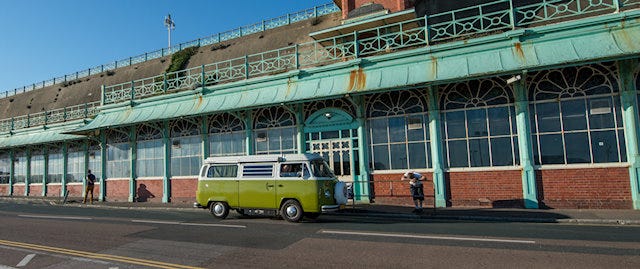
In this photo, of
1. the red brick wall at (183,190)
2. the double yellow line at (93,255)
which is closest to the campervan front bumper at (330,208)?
the double yellow line at (93,255)

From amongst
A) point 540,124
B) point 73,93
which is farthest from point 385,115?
point 73,93

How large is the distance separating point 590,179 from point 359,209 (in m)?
7.27

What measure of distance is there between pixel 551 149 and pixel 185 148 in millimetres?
15915

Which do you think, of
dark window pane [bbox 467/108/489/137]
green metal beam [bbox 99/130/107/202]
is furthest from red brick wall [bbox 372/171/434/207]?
green metal beam [bbox 99/130/107/202]

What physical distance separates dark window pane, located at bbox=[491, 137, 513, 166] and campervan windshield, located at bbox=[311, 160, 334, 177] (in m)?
5.85

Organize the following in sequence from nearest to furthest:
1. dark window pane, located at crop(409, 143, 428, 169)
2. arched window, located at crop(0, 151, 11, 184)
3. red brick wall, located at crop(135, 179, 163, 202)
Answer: dark window pane, located at crop(409, 143, 428, 169) → red brick wall, located at crop(135, 179, 163, 202) → arched window, located at crop(0, 151, 11, 184)

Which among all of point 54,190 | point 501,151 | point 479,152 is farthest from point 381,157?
point 54,190

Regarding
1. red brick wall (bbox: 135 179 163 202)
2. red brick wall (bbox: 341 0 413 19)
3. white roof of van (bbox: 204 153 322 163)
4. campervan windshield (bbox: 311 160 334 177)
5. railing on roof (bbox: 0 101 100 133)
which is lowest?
red brick wall (bbox: 135 179 163 202)

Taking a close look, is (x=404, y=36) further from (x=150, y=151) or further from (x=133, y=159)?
(x=133, y=159)

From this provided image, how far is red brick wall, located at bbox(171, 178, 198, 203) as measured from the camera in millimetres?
19406

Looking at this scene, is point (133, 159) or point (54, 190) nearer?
point (133, 159)

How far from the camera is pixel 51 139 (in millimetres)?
25750

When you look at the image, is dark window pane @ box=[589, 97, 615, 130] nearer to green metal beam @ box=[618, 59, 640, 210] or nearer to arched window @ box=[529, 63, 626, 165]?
arched window @ box=[529, 63, 626, 165]

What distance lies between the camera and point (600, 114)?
12461mm
